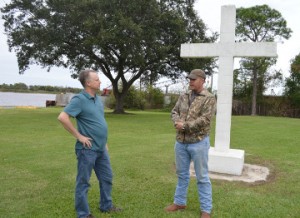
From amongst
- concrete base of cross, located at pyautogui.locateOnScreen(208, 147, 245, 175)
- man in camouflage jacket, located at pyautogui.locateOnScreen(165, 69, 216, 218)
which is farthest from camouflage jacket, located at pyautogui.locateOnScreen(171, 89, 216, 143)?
concrete base of cross, located at pyautogui.locateOnScreen(208, 147, 245, 175)

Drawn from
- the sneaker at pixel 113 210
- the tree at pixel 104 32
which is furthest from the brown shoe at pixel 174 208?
the tree at pixel 104 32

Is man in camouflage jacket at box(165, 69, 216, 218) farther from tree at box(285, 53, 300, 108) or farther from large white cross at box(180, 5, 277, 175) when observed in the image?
tree at box(285, 53, 300, 108)

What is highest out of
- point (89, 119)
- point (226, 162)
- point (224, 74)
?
point (224, 74)

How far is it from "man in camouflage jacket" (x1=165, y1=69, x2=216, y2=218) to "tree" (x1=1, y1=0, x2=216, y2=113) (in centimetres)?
1460

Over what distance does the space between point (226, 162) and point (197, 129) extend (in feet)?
7.57

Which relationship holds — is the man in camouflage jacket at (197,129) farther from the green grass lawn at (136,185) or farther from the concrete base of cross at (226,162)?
the concrete base of cross at (226,162)

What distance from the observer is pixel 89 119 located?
3.86 metres

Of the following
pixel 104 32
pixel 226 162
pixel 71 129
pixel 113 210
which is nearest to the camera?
pixel 71 129

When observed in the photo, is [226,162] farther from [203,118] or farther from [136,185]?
[203,118]

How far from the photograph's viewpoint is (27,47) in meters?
20.8

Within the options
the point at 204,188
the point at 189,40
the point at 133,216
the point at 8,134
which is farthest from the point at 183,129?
the point at 189,40

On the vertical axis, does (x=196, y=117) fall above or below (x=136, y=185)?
above

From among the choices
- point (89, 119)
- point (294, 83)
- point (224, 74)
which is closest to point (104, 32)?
point (224, 74)

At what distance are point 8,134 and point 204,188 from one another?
8859mm
